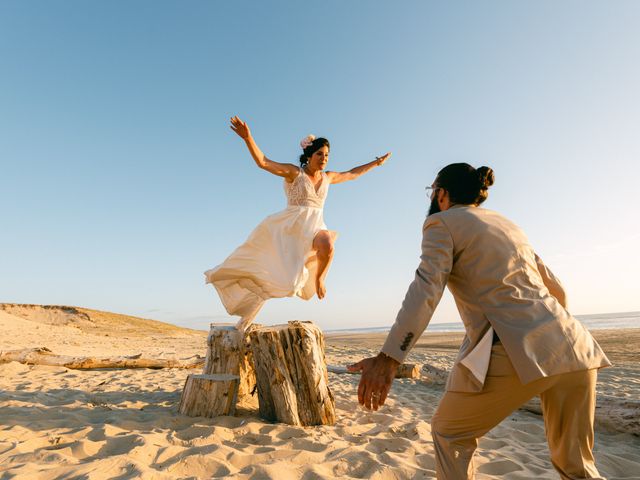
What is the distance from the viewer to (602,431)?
4.43 metres

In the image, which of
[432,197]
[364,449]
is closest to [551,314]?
[432,197]

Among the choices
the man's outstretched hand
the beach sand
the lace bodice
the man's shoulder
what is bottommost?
the beach sand

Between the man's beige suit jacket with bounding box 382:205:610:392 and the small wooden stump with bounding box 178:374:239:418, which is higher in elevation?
the man's beige suit jacket with bounding box 382:205:610:392

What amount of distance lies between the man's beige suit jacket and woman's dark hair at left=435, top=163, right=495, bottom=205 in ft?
0.48

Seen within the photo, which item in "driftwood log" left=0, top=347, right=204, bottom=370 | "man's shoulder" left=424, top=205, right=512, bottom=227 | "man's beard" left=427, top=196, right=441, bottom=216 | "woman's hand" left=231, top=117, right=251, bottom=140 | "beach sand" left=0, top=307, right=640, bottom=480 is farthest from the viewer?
"driftwood log" left=0, top=347, right=204, bottom=370

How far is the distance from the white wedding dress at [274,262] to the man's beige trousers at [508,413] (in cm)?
→ 318

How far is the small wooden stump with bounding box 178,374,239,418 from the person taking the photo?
4.17 meters

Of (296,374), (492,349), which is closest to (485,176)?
(492,349)

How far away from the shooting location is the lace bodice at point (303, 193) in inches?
207

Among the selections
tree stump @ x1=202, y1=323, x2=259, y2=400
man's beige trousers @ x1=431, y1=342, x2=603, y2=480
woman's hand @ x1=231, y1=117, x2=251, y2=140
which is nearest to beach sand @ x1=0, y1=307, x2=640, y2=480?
tree stump @ x1=202, y1=323, x2=259, y2=400

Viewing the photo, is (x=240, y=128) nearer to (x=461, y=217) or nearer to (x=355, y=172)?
(x=355, y=172)

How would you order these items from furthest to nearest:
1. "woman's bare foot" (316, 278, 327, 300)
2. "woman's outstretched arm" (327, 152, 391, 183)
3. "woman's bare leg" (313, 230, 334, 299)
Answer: "woman's outstretched arm" (327, 152, 391, 183) → "woman's bare foot" (316, 278, 327, 300) → "woman's bare leg" (313, 230, 334, 299)

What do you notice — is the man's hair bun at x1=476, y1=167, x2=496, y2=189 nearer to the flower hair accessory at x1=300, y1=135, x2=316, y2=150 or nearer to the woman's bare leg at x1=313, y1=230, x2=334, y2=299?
the woman's bare leg at x1=313, y1=230, x2=334, y2=299

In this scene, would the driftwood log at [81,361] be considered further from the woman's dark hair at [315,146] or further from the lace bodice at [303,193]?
the woman's dark hair at [315,146]
